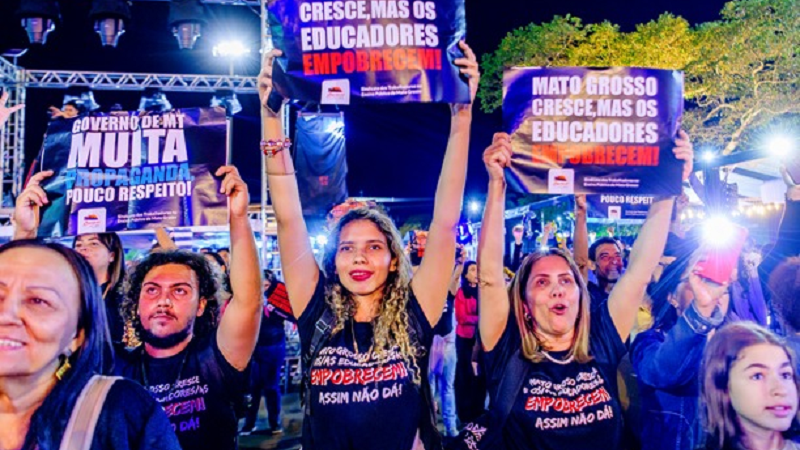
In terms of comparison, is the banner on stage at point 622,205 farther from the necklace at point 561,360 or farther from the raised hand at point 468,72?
the necklace at point 561,360

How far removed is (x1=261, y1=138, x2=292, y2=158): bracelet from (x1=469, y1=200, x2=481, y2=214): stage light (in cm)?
2655

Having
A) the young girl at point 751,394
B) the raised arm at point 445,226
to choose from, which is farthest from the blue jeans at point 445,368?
the young girl at point 751,394

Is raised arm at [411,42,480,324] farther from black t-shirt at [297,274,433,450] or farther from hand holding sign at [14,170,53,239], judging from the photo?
hand holding sign at [14,170,53,239]

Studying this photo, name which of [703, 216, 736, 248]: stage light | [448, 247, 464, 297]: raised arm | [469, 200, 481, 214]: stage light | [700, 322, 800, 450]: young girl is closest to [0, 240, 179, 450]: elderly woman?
[700, 322, 800, 450]: young girl

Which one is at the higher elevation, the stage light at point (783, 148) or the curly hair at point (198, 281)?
the stage light at point (783, 148)

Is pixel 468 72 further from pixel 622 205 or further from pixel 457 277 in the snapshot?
pixel 457 277

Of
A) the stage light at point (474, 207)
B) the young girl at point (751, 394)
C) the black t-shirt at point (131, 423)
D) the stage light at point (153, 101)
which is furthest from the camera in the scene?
the stage light at point (474, 207)

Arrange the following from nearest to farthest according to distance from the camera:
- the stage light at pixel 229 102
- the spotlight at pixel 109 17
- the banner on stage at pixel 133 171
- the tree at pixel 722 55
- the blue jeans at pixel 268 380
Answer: the banner on stage at pixel 133 171, the blue jeans at pixel 268 380, the spotlight at pixel 109 17, the stage light at pixel 229 102, the tree at pixel 722 55

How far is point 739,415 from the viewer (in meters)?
2.44

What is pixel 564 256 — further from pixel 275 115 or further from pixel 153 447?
pixel 153 447

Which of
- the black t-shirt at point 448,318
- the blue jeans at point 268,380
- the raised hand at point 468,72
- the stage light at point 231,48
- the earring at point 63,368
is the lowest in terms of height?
the blue jeans at point 268,380

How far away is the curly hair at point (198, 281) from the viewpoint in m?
3.28

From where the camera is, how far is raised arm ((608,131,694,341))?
3.35 metres

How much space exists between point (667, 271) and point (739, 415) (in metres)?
2.25
